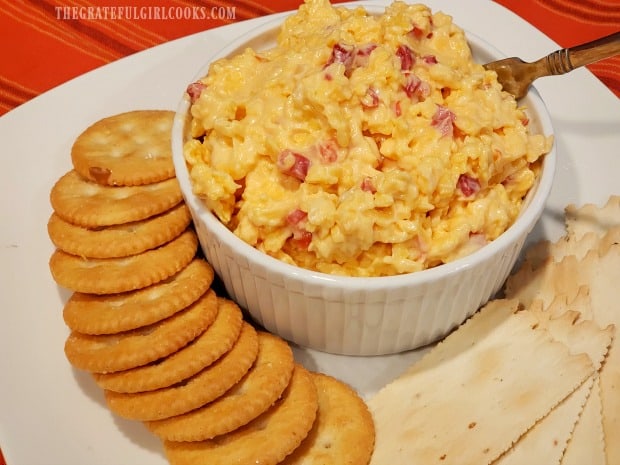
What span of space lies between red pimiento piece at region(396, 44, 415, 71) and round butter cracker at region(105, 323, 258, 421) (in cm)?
96

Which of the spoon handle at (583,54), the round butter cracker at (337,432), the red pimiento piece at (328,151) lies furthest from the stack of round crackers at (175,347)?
the spoon handle at (583,54)

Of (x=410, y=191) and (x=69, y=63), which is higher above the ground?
(x=410, y=191)

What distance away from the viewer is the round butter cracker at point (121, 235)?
2.12 m

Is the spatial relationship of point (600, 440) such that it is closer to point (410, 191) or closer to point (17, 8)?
point (410, 191)

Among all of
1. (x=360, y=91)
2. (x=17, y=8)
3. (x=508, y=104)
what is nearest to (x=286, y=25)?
(x=360, y=91)

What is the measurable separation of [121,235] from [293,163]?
1.99ft

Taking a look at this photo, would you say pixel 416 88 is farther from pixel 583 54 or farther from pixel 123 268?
pixel 123 268

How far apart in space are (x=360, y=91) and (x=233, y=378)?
34.6 inches

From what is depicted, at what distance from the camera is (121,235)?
7.11 ft

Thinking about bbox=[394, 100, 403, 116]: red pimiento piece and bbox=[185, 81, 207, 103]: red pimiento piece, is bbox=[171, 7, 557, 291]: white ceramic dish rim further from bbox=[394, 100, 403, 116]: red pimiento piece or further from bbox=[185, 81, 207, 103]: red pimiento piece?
bbox=[394, 100, 403, 116]: red pimiento piece

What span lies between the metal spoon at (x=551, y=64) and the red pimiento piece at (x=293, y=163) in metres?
0.83

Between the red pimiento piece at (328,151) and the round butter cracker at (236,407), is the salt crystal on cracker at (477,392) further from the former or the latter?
the red pimiento piece at (328,151)

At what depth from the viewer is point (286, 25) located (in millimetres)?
2395

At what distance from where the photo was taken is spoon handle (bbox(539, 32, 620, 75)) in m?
2.16
